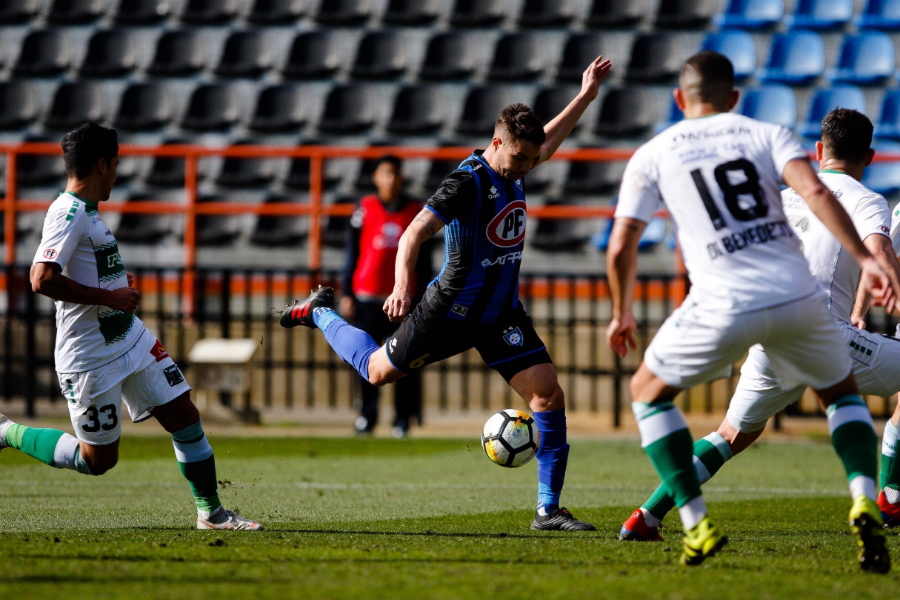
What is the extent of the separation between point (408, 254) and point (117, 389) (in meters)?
1.45

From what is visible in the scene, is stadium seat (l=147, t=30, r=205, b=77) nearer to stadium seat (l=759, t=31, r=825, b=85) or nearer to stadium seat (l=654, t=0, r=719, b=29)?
stadium seat (l=654, t=0, r=719, b=29)

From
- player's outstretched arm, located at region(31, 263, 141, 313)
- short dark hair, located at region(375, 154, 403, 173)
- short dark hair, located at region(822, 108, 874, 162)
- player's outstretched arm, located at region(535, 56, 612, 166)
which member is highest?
short dark hair, located at region(375, 154, 403, 173)

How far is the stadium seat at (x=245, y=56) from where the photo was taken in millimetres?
16219

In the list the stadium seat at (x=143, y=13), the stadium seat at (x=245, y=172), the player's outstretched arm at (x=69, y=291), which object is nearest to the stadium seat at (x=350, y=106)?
the stadium seat at (x=245, y=172)

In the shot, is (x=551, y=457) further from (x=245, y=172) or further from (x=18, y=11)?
(x=18, y=11)

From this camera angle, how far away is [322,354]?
473 inches

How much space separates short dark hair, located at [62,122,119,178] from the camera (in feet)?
15.2

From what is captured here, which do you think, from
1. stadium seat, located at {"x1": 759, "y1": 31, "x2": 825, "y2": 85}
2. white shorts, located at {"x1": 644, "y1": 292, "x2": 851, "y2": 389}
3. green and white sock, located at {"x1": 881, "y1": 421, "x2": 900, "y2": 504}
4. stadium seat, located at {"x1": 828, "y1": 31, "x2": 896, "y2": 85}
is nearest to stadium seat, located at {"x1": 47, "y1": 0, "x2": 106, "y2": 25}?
stadium seat, located at {"x1": 759, "y1": 31, "x2": 825, "y2": 85}

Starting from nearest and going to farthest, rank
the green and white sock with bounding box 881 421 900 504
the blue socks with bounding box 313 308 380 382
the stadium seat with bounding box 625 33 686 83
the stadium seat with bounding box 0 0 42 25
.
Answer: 1. the green and white sock with bounding box 881 421 900 504
2. the blue socks with bounding box 313 308 380 382
3. the stadium seat with bounding box 625 33 686 83
4. the stadium seat with bounding box 0 0 42 25

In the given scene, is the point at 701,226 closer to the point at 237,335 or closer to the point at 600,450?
the point at 600,450

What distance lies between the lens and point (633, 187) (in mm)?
3812

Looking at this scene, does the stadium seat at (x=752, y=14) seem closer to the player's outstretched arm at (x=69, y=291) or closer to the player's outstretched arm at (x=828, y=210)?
the player's outstretched arm at (x=828, y=210)

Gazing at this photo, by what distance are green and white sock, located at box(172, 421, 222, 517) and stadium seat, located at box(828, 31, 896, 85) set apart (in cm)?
1267

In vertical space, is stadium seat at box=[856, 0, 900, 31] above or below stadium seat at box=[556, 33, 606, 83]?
above
